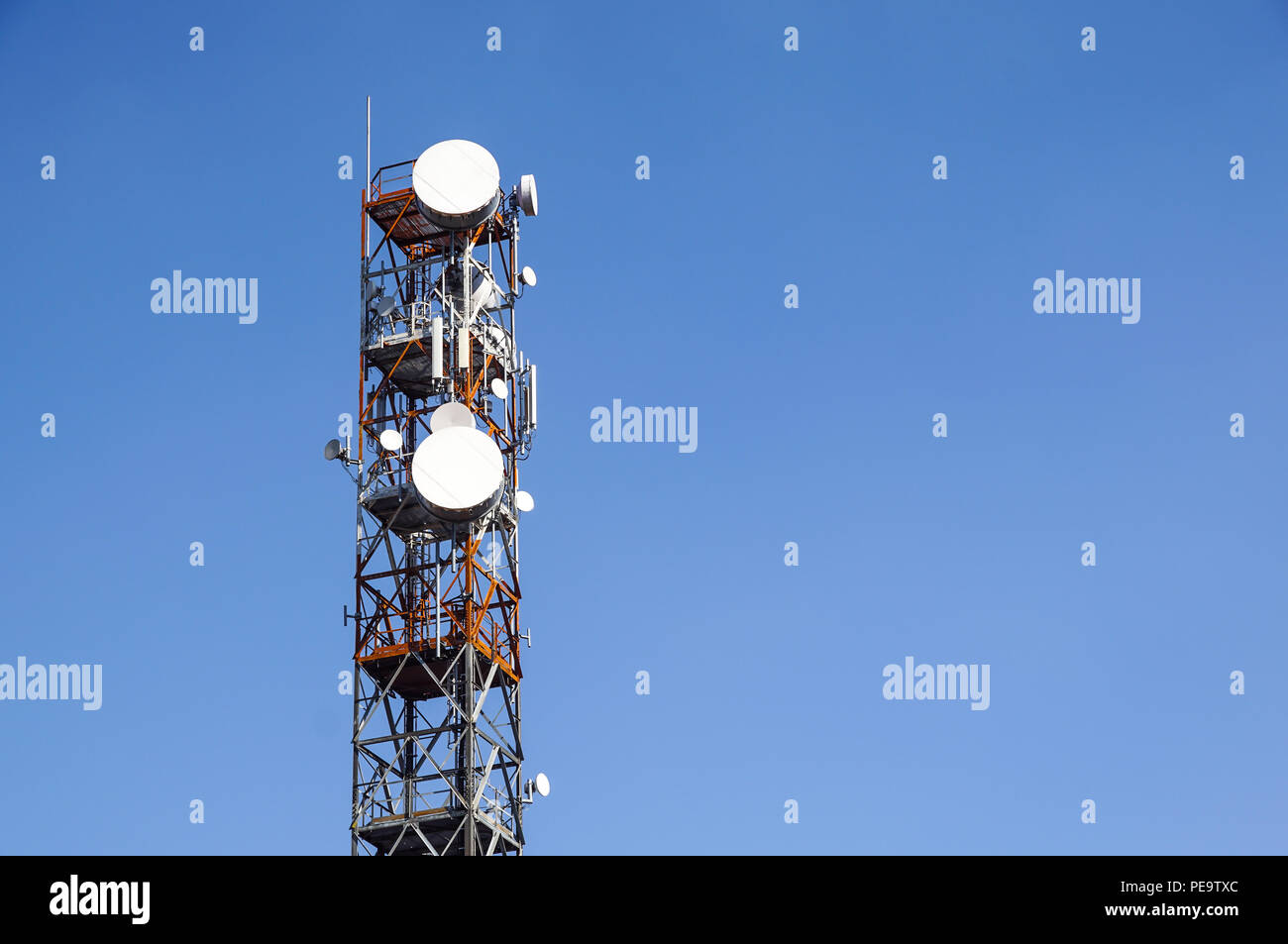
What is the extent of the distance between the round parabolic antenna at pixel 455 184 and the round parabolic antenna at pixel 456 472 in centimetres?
1134

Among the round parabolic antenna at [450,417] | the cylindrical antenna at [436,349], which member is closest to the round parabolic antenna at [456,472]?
the round parabolic antenna at [450,417]

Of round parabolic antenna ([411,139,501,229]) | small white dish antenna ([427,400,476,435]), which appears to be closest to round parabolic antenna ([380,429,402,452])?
small white dish antenna ([427,400,476,435])

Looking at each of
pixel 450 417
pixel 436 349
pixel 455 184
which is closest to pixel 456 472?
pixel 450 417

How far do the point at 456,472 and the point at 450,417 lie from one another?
107 inches

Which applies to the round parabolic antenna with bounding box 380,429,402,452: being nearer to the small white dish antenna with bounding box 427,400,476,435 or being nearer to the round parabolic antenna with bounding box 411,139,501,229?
the small white dish antenna with bounding box 427,400,476,435

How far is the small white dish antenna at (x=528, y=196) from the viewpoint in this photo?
288 feet

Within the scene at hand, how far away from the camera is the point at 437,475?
→ 259 ft

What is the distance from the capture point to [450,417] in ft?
264

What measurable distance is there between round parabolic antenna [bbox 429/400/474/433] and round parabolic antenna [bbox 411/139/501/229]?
974cm

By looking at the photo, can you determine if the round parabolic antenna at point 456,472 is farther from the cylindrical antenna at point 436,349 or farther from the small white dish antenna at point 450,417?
the cylindrical antenna at point 436,349
